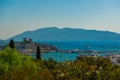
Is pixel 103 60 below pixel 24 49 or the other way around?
the other way around

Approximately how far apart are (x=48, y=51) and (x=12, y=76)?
16588cm

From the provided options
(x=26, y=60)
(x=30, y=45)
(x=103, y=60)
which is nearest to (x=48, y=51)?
(x=30, y=45)

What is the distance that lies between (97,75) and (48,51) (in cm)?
17023

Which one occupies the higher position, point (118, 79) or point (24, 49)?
point (118, 79)

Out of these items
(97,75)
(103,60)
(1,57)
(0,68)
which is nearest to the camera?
(97,75)

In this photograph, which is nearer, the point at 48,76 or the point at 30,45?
the point at 48,76

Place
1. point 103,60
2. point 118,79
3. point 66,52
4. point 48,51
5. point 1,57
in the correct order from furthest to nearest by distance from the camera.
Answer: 1. point 48,51
2. point 66,52
3. point 1,57
4. point 103,60
5. point 118,79

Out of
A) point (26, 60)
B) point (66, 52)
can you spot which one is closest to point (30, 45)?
point (66, 52)

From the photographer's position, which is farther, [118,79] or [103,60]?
[103,60]

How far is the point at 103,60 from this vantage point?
1162 inches

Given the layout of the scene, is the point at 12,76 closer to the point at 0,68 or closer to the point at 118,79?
the point at 118,79

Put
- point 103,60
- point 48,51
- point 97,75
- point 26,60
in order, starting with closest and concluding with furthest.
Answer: point 97,75 < point 103,60 < point 26,60 < point 48,51

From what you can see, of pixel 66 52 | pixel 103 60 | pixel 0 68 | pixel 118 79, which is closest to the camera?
pixel 118 79

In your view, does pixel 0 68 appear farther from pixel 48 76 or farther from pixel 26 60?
pixel 48 76
